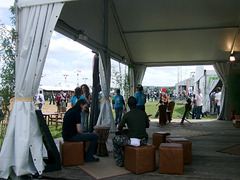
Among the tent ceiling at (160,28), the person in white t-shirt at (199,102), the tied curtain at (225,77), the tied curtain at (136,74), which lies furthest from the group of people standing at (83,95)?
the tied curtain at (225,77)

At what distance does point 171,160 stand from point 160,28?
596cm

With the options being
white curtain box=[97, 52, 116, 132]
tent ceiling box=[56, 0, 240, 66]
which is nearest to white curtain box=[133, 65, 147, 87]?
tent ceiling box=[56, 0, 240, 66]

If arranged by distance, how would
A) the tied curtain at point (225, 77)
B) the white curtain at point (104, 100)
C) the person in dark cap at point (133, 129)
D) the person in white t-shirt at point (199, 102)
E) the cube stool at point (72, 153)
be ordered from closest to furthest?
the person in dark cap at point (133, 129) < the cube stool at point (72, 153) < the white curtain at point (104, 100) < the tied curtain at point (225, 77) < the person in white t-shirt at point (199, 102)

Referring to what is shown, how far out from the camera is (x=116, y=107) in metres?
8.11

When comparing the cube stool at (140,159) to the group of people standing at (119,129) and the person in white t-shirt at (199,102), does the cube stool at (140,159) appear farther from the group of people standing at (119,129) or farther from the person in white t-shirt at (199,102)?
the person in white t-shirt at (199,102)

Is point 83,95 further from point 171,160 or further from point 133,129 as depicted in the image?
point 171,160

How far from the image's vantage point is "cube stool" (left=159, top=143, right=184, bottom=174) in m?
3.43

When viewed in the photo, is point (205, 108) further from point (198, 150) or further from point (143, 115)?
point (143, 115)

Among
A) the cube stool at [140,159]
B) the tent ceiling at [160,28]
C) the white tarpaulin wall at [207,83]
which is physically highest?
the tent ceiling at [160,28]

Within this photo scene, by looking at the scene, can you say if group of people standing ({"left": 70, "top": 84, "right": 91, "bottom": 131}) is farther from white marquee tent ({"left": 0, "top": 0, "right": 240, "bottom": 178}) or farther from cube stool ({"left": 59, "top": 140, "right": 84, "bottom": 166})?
cube stool ({"left": 59, "top": 140, "right": 84, "bottom": 166})

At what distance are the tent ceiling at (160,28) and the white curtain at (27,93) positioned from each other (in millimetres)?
1134

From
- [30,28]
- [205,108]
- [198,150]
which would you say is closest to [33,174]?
[30,28]

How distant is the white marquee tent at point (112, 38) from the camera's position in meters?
3.36

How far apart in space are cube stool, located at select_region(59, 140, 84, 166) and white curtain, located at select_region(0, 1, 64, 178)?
492 millimetres
